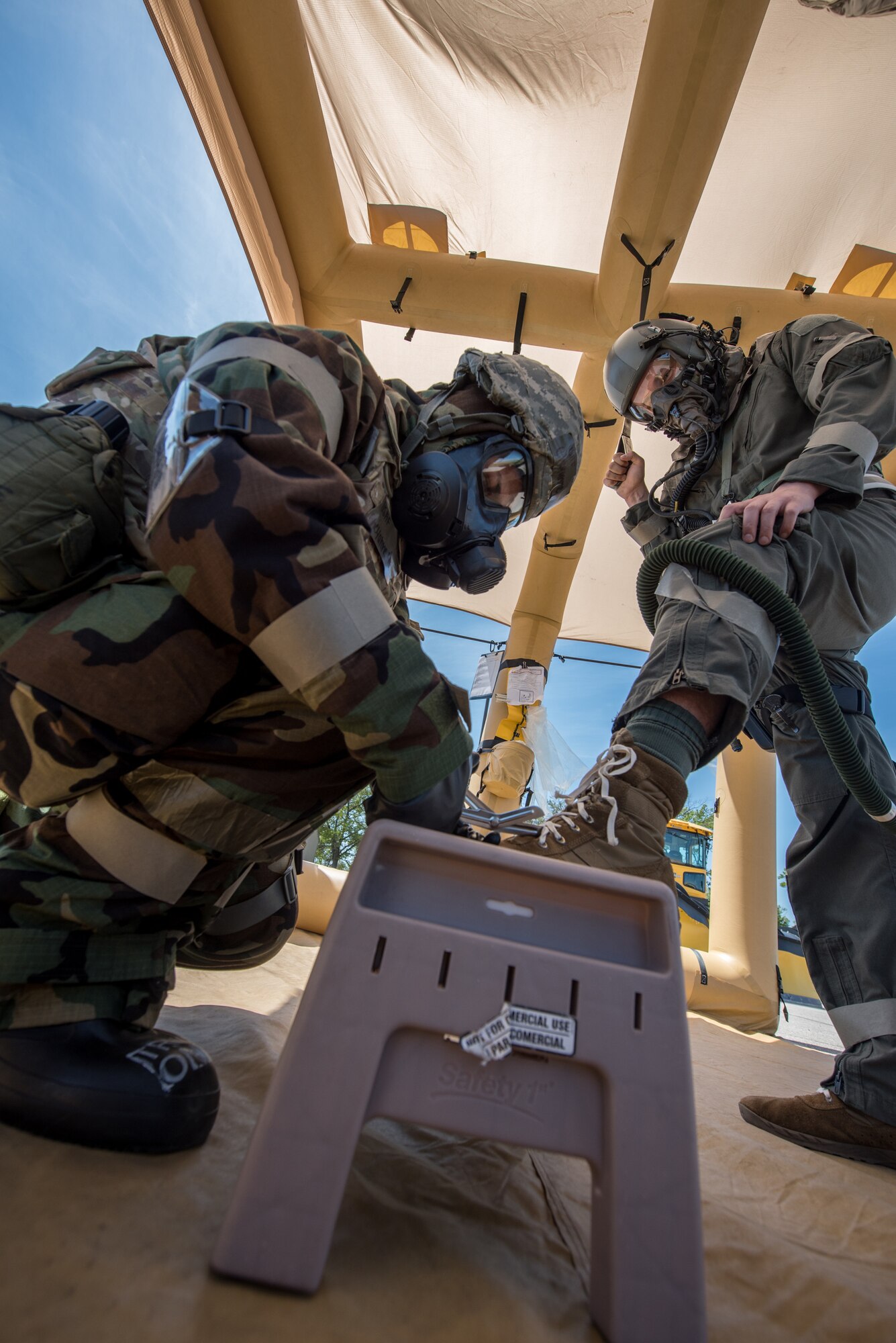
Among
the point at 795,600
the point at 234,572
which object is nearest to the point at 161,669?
the point at 234,572

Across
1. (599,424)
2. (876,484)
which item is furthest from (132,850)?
(599,424)

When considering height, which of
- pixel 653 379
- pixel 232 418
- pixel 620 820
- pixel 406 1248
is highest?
pixel 653 379

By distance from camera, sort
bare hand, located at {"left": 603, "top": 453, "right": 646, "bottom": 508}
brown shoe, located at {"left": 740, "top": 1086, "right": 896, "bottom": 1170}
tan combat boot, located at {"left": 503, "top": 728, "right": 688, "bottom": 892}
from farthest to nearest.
→ 1. bare hand, located at {"left": 603, "top": 453, "right": 646, "bottom": 508}
2. brown shoe, located at {"left": 740, "top": 1086, "right": 896, "bottom": 1170}
3. tan combat boot, located at {"left": 503, "top": 728, "right": 688, "bottom": 892}

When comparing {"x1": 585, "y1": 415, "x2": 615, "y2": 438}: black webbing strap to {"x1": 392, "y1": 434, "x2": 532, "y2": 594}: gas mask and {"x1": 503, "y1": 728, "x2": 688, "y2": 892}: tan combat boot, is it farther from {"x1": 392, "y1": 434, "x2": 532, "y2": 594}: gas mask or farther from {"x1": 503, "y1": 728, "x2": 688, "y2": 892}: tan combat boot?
{"x1": 503, "y1": 728, "x2": 688, "y2": 892}: tan combat boot

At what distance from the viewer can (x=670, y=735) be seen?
1169 mm

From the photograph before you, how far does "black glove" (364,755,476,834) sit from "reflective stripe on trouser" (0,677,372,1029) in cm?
16

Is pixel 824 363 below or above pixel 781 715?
above

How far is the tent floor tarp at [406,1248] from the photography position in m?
0.43

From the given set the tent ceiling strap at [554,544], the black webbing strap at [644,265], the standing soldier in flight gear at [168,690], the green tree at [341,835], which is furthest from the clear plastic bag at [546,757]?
the green tree at [341,835]

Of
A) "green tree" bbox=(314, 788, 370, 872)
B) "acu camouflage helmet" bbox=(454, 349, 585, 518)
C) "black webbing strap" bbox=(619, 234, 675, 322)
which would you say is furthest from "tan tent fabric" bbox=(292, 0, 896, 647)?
"green tree" bbox=(314, 788, 370, 872)

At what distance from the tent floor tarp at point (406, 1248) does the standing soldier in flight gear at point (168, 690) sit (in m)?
0.12

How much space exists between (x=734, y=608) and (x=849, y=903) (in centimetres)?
74

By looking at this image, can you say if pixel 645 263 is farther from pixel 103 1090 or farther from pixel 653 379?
pixel 103 1090

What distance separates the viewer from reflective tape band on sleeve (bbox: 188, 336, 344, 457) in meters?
0.91
